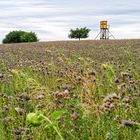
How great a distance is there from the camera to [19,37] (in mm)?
58938

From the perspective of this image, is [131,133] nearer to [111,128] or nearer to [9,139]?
[111,128]

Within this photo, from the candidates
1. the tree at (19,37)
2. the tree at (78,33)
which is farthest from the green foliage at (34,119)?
the tree at (78,33)

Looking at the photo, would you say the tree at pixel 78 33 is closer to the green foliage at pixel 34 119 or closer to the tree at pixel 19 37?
the tree at pixel 19 37

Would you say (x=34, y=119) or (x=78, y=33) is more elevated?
(x=34, y=119)

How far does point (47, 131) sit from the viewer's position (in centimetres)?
465

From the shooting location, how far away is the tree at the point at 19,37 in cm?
5591

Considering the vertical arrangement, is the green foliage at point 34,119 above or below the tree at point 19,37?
above

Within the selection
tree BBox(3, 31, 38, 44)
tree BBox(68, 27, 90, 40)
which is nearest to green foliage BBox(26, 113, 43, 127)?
tree BBox(3, 31, 38, 44)

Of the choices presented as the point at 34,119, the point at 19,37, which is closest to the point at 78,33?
the point at 19,37

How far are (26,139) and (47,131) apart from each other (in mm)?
342

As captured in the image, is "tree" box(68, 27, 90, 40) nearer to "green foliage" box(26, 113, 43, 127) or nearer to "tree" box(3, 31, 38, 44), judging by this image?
"tree" box(3, 31, 38, 44)

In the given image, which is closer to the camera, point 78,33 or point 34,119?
point 34,119

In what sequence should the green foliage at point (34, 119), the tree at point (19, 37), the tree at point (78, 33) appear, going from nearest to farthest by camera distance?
the green foliage at point (34, 119)
the tree at point (19, 37)
the tree at point (78, 33)

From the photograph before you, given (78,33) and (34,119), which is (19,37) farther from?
(34,119)
